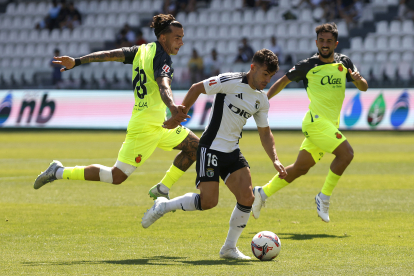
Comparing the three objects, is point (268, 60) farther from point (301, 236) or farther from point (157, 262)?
point (301, 236)

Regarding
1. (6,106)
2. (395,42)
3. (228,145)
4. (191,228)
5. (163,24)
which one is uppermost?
(163,24)

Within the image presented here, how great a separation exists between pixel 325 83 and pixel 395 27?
61.6 feet

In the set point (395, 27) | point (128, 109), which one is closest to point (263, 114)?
point (128, 109)

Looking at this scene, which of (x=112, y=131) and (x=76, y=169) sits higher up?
(x=76, y=169)

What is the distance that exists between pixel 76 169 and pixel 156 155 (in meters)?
9.33

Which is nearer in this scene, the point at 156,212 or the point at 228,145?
the point at 228,145

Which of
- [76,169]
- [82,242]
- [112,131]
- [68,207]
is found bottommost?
[112,131]

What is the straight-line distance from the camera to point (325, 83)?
7973mm

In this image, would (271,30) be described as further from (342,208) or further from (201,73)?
(342,208)

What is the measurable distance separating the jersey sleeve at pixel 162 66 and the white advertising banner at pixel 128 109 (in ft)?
48.1

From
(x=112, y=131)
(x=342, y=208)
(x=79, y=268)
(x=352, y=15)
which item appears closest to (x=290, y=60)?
(x=352, y=15)

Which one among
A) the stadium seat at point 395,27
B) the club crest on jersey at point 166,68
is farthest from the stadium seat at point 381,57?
the club crest on jersey at point 166,68

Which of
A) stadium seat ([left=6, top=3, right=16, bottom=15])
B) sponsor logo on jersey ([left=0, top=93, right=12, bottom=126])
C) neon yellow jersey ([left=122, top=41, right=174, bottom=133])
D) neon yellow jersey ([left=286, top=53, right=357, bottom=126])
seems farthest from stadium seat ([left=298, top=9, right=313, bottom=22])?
neon yellow jersey ([left=122, top=41, right=174, bottom=133])

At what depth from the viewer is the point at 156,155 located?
16.3 m
